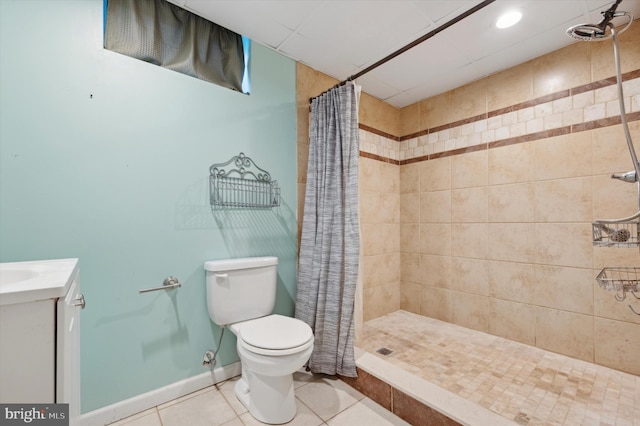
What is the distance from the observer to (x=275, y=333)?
1.42 m

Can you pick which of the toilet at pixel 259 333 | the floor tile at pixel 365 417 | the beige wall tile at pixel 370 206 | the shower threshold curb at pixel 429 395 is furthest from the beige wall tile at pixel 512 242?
the toilet at pixel 259 333

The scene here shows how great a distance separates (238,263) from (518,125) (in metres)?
2.29

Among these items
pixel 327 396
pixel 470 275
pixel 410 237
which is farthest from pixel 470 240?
pixel 327 396

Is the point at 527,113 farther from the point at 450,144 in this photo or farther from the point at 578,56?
the point at 450,144

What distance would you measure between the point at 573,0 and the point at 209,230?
2475mm

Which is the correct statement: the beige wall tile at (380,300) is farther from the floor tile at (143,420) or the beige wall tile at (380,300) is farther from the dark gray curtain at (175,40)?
the dark gray curtain at (175,40)

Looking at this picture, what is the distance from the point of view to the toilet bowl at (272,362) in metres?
1.27

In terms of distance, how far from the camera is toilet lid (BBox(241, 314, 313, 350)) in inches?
51.2

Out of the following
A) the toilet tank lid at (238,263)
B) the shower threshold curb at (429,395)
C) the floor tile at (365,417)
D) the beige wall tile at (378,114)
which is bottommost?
the floor tile at (365,417)

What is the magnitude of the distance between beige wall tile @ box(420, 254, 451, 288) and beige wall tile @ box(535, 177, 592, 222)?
2.63 ft

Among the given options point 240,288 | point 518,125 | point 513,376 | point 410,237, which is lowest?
point 513,376

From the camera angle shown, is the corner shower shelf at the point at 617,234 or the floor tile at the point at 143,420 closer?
the corner shower shelf at the point at 617,234

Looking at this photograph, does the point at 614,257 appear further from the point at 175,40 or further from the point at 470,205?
the point at 175,40

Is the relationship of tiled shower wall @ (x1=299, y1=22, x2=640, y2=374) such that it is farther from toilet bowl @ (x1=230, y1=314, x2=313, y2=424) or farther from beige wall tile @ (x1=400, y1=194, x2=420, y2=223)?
toilet bowl @ (x1=230, y1=314, x2=313, y2=424)
